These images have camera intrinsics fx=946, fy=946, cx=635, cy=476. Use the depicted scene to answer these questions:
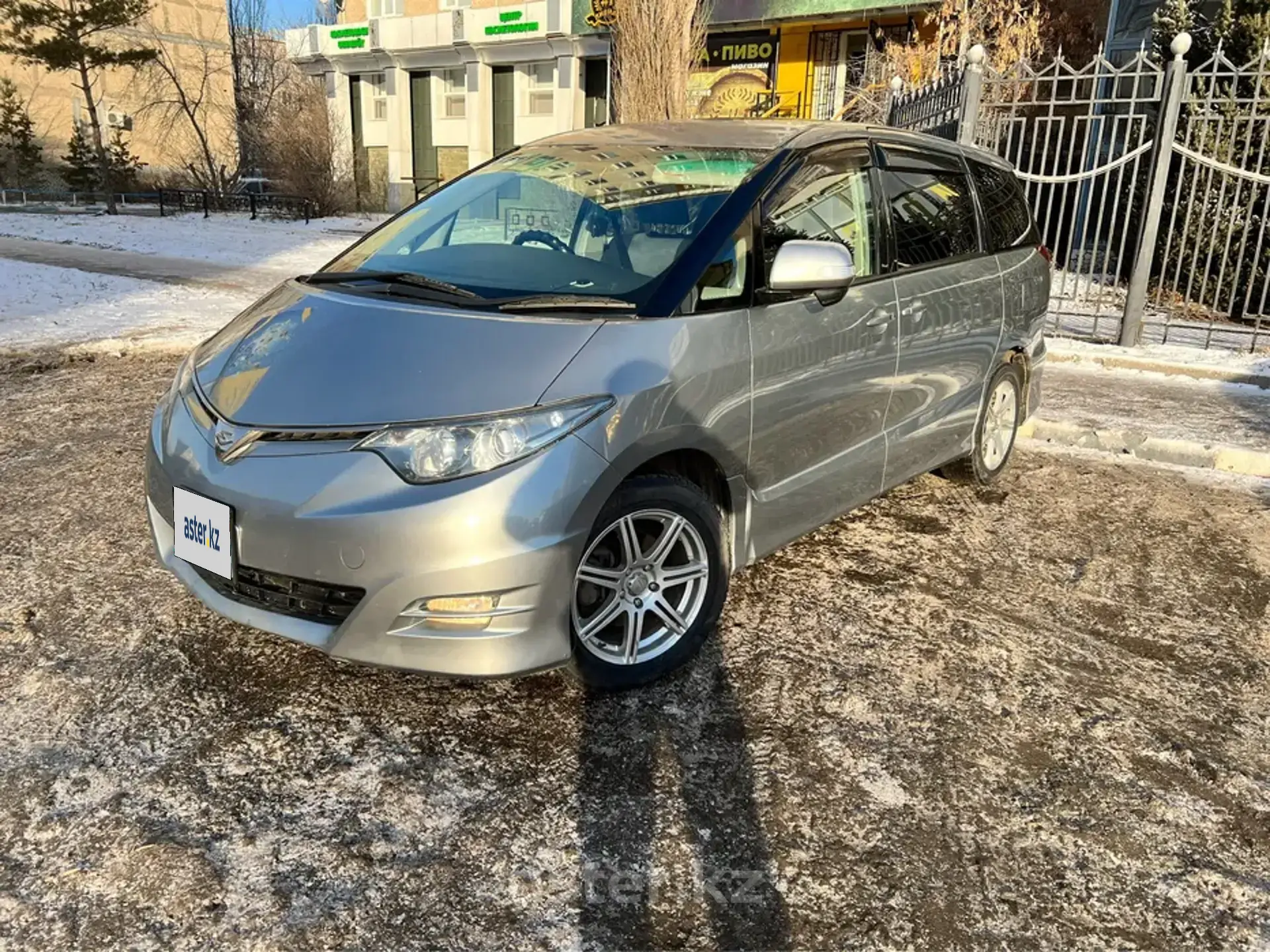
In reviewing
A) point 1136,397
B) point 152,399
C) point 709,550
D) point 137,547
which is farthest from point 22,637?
point 1136,397

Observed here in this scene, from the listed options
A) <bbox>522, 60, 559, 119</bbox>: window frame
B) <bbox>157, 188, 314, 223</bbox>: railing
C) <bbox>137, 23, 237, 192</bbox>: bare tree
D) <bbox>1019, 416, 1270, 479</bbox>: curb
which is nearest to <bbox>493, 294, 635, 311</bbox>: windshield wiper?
Result: <bbox>1019, 416, 1270, 479</bbox>: curb

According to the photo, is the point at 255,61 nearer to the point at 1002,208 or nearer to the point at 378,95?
the point at 378,95

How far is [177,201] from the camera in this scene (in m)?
28.3

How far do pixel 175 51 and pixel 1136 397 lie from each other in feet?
141

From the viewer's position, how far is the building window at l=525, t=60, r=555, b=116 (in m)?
30.8

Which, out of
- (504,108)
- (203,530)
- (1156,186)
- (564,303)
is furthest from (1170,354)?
(504,108)

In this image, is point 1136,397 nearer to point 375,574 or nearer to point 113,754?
point 375,574

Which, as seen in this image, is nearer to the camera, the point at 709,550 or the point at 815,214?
the point at 709,550

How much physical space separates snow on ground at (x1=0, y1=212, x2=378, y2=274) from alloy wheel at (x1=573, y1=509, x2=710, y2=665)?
11442 millimetres

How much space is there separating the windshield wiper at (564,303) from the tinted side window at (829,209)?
0.62 metres

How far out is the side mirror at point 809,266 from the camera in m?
3.21

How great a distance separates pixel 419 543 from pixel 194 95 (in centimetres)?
4431

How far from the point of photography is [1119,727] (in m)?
3.01

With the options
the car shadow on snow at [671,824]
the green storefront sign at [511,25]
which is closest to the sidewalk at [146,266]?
the car shadow on snow at [671,824]
